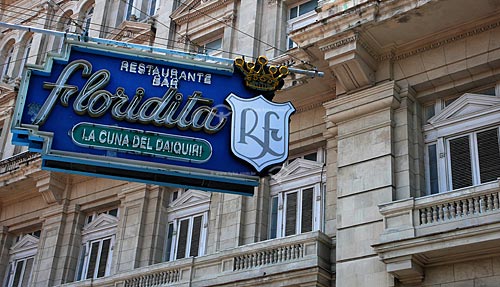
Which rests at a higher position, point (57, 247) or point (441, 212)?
point (57, 247)

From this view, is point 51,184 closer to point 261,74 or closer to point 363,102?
point 363,102

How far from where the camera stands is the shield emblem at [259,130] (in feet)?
41.6

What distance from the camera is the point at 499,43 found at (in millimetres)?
16281

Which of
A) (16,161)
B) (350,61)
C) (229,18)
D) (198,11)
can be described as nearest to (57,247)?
(16,161)

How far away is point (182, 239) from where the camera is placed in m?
21.3

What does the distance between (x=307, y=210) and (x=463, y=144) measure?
444 centimetres

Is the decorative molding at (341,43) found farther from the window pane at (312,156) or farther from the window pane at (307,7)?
the window pane at (307,7)

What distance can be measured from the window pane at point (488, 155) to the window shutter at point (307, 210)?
4635 millimetres

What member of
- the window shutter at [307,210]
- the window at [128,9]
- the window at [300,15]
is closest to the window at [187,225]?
the window shutter at [307,210]

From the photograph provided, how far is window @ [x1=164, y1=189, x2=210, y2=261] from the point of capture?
68.5 feet

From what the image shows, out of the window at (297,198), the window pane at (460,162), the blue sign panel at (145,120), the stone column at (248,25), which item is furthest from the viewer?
the stone column at (248,25)

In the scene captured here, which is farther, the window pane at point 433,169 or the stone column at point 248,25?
the stone column at point 248,25

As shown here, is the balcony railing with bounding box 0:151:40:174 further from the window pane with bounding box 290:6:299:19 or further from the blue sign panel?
the blue sign panel

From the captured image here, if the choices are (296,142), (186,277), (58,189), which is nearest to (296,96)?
(296,142)
